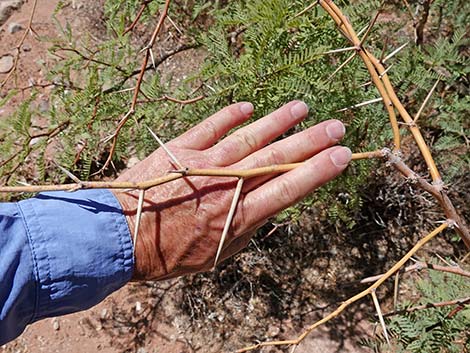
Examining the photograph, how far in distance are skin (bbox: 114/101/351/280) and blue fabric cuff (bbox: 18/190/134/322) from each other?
52 millimetres

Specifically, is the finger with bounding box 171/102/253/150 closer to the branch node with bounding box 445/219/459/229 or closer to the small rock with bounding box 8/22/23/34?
the branch node with bounding box 445/219/459/229

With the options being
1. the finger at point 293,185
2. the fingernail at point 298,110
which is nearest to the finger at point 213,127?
the fingernail at point 298,110

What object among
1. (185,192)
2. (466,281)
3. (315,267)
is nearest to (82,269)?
(185,192)

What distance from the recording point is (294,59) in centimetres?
157

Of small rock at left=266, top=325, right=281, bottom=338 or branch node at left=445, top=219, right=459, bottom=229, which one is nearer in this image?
branch node at left=445, top=219, right=459, bottom=229

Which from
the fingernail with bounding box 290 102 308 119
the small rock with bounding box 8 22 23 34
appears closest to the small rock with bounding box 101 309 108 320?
the fingernail with bounding box 290 102 308 119

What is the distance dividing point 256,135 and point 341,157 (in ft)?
0.95

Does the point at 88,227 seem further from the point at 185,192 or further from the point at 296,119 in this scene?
the point at 296,119

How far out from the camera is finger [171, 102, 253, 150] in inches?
55.8

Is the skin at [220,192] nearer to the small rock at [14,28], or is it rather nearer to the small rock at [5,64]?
the small rock at [5,64]

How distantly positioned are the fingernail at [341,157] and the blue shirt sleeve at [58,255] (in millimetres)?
536

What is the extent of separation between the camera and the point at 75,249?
Answer: 1.20 metres

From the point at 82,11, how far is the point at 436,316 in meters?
3.27

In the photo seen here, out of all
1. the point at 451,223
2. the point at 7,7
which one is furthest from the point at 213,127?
the point at 7,7
